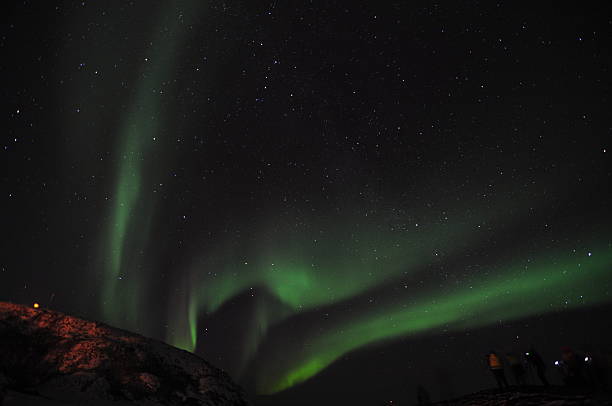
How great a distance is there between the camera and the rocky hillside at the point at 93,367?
8102 mm

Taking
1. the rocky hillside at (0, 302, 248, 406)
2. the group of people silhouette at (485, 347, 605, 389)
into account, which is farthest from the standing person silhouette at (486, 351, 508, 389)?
the rocky hillside at (0, 302, 248, 406)

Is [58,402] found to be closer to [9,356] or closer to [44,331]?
[9,356]

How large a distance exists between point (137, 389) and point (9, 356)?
301 cm

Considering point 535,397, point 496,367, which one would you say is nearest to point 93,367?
point 535,397

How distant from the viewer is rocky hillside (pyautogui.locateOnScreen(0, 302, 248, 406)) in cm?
810

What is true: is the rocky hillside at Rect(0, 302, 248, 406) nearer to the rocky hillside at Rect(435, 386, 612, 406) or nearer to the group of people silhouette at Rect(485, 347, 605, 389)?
the rocky hillside at Rect(435, 386, 612, 406)

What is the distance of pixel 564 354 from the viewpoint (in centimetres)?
1104

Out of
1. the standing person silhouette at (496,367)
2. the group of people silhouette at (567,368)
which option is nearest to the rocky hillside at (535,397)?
the group of people silhouette at (567,368)

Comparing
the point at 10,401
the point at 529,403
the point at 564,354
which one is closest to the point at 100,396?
the point at 10,401

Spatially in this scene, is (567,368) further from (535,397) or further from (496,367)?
(535,397)

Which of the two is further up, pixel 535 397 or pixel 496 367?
pixel 496 367

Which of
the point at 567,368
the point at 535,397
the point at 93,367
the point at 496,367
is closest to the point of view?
the point at 535,397

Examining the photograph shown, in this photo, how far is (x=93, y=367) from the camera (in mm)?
9109

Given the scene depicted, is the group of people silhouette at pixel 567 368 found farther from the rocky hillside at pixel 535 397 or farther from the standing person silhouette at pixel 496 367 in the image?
the rocky hillside at pixel 535 397
